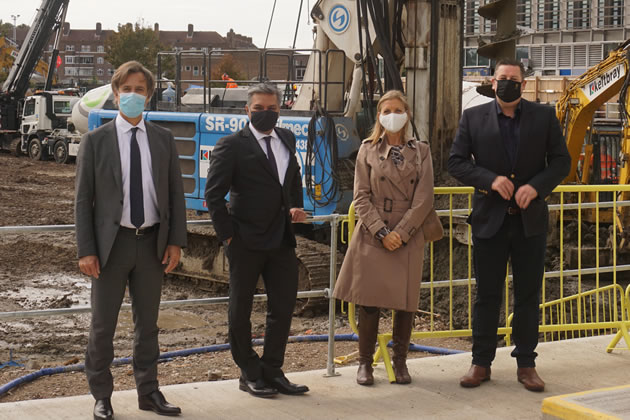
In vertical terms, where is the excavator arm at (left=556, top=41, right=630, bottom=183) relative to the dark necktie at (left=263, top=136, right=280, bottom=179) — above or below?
above

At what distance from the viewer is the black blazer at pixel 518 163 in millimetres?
5918

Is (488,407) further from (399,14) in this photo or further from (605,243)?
(605,243)

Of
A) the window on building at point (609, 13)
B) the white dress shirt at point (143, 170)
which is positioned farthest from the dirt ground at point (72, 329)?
the window on building at point (609, 13)

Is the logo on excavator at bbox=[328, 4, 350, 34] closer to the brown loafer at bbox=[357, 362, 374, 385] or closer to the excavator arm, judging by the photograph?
the excavator arm

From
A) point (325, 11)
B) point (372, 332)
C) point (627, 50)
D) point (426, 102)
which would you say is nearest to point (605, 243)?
point (627, 50)

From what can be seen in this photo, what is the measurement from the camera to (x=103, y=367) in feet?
17.1

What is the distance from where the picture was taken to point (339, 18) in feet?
39.8

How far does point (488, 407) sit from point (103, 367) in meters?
2.31

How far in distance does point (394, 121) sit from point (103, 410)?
2.45m

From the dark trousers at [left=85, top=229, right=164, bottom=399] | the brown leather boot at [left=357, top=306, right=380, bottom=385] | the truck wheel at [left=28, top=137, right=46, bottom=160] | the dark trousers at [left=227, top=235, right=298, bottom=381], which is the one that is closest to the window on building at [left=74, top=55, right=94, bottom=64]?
the truck wheel at [left=28, top=137, right=46, bottom=160]

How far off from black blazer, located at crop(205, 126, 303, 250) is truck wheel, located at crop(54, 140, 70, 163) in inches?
1126

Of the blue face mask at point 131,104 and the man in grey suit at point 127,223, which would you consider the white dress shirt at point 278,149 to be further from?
the blue face mask at point 131,104

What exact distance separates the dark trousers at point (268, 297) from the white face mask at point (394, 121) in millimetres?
971

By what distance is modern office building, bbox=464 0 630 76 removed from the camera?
4609 cm
